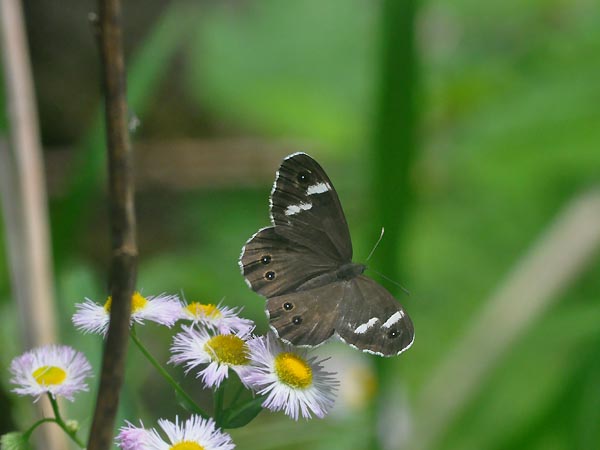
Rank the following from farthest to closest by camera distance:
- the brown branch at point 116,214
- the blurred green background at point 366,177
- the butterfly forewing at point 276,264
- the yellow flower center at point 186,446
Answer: the blurred green background at point 366,177 → the butterfly forewing at point 276,264 → the yellow flower center at point 186,446 → the brown branch at point 116,214

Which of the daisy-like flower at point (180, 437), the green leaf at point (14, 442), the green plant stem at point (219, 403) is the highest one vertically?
the green plant stem at point (219, 403)

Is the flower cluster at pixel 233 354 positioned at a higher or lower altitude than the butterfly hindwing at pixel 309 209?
lower

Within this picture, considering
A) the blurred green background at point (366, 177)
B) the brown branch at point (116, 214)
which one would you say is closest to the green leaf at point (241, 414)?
the brown branch at point (116, 214)

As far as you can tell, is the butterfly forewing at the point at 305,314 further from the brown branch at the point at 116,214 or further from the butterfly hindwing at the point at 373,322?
the brown branch at the point at 116,214

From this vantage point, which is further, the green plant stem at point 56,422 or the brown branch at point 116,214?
the green plant stem at point 56,422

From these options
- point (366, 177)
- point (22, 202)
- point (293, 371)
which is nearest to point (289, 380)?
point (293, 371)

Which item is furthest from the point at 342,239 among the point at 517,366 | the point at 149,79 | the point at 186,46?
the point at 186,46

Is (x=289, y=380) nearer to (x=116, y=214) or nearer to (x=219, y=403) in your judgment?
(x=219, y=403)

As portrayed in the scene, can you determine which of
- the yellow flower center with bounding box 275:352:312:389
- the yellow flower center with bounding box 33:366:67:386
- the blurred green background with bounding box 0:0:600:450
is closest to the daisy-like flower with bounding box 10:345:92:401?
the yellow flower center with bounding box 33:366:67:386
